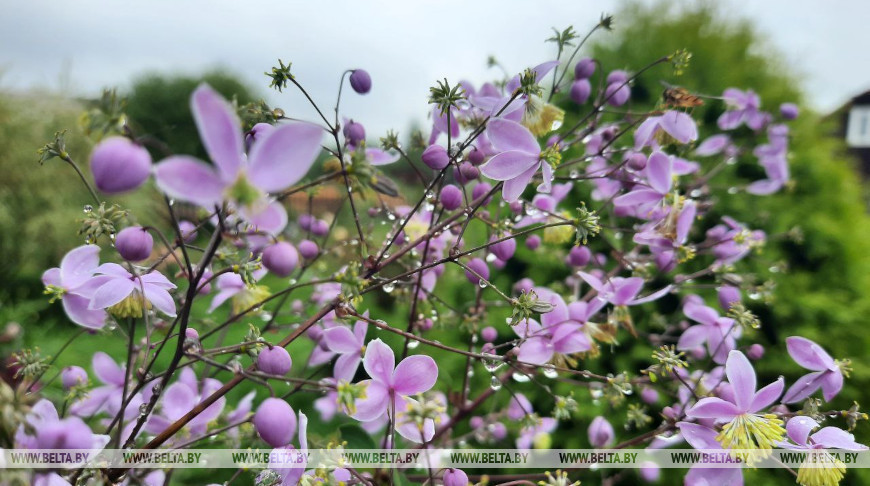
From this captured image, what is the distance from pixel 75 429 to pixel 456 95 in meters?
0.37

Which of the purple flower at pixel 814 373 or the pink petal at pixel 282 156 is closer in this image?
the pink petal at pixel 282 156

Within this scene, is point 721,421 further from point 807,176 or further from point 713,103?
point 807,176

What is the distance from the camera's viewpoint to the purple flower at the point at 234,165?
0.26 m

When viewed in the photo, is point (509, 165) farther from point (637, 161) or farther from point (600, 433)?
point (600, 433)

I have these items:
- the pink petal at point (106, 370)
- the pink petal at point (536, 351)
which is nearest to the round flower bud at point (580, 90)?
the pink petal at point (536, 351)

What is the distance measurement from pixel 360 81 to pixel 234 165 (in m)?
0.34

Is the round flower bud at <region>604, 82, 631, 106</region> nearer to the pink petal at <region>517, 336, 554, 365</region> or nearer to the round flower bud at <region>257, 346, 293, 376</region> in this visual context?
the pink petal at <region>517, 336, 554, 365</region>

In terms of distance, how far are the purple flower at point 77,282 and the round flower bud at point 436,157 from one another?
295mm

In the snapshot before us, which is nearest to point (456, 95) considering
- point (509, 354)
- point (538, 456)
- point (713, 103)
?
point (509, 354)

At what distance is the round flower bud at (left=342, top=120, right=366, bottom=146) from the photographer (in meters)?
0.58

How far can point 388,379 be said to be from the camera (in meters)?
0.45

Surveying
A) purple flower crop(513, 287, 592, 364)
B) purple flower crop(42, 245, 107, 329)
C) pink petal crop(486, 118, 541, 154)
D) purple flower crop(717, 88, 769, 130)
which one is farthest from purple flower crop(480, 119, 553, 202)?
purple flower crop(717, 88, 769, 130)

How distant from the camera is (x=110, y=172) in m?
0.28

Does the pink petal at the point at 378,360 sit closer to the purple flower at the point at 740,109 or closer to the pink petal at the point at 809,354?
the pink petal at the point at 809,354
